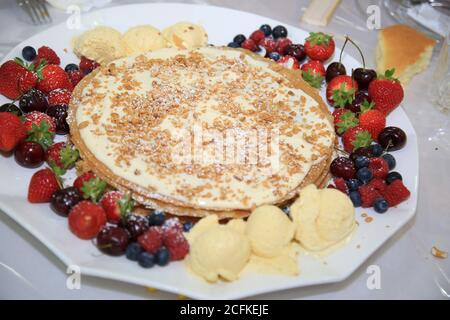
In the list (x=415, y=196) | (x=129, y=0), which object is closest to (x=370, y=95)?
(x=415, y=196)

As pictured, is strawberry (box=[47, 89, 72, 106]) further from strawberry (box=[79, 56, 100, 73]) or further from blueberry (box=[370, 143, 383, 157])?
blueberry (box=[370, 143, 383, 157])

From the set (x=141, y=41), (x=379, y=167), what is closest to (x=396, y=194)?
(x=379, y=167)

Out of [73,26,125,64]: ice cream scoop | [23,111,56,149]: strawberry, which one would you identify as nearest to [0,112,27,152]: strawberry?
[23,111,56,149]: strawberry

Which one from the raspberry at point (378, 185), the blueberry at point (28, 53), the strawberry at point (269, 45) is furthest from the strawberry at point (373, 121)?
the blueberry at point (28, 53)

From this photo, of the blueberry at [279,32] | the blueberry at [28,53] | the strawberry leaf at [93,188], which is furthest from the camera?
the blueberry at [279,32]


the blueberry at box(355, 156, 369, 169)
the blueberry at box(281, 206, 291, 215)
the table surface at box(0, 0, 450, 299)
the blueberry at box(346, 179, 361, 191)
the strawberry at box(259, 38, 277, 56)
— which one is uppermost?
the strawberry at box(259, 38, 277, 56)

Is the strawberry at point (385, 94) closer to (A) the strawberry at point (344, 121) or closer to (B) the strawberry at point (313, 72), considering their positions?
(A) the strawberry at point (344, 121)
